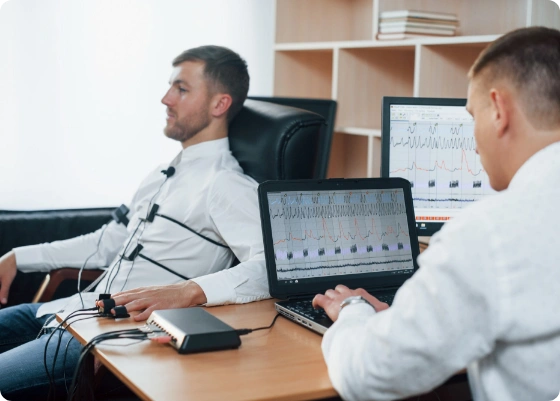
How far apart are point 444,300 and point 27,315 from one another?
1.60 meters

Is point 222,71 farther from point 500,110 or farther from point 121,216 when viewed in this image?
point 500,110

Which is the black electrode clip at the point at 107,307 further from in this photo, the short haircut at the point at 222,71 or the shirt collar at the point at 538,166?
the short haircut at the point at 222,71

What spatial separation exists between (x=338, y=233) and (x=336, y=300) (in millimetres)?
252

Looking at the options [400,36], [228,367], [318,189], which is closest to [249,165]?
[318,189]

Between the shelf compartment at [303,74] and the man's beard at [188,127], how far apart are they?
3.13 ft

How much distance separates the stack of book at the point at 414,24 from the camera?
259 centimetres

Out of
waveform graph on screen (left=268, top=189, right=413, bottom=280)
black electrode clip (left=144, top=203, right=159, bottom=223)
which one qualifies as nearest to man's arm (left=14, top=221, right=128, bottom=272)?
black electrode clip (left=144, top=203, right=159, bottom=223)

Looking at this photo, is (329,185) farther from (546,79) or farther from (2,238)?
(2,238)

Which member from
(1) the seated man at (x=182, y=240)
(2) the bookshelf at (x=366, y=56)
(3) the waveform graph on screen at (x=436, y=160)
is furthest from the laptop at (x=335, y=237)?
(2) the bookshelf at (x=366, y=56)

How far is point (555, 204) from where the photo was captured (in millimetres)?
1003

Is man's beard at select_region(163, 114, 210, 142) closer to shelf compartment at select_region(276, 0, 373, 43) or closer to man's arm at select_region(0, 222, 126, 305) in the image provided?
man's arm at select_region(0, 222, 126, 305)

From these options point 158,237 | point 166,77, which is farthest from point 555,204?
point 166,77

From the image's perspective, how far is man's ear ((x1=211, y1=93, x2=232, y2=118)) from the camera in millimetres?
2303

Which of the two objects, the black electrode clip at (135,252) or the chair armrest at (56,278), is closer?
the black electrode clip at (135,252)
